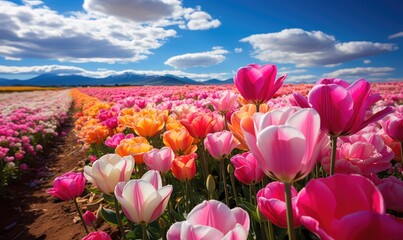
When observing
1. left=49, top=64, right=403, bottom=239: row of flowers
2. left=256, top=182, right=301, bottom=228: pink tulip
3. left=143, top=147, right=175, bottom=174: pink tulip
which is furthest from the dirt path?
left=256, top=182, right=301, bottom=228: pink tulip

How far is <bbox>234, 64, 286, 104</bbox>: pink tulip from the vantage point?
1624mm

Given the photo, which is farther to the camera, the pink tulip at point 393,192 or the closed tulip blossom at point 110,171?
the closed tulip blossom at point 110,171

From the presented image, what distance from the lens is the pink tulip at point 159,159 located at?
1713 mm

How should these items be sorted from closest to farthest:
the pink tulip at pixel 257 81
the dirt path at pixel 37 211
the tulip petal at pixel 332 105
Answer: the tulip petal at pixel 332 105, the pink tulip at pixel 257 81, the dirt path at pixel 37 211

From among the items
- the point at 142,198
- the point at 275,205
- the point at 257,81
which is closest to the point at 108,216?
the point at 142,198

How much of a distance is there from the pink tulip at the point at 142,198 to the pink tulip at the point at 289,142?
1.56 ft

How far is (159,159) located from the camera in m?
1.73

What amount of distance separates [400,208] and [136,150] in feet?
4.59

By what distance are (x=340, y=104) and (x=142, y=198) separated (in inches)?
29.2

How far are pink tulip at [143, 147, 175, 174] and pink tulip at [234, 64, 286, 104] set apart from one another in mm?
541

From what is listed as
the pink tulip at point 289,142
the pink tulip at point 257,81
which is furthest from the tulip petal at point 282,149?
the pink tulip at point 257,81

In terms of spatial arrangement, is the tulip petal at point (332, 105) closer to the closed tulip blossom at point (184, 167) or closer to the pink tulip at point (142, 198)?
the pink tulip at point (142, 198)

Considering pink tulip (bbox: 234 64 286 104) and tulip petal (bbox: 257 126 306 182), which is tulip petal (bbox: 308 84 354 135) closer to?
tulip petal (bbox: 257 126 306 182)

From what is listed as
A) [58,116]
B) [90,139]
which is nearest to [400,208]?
[90,139]
